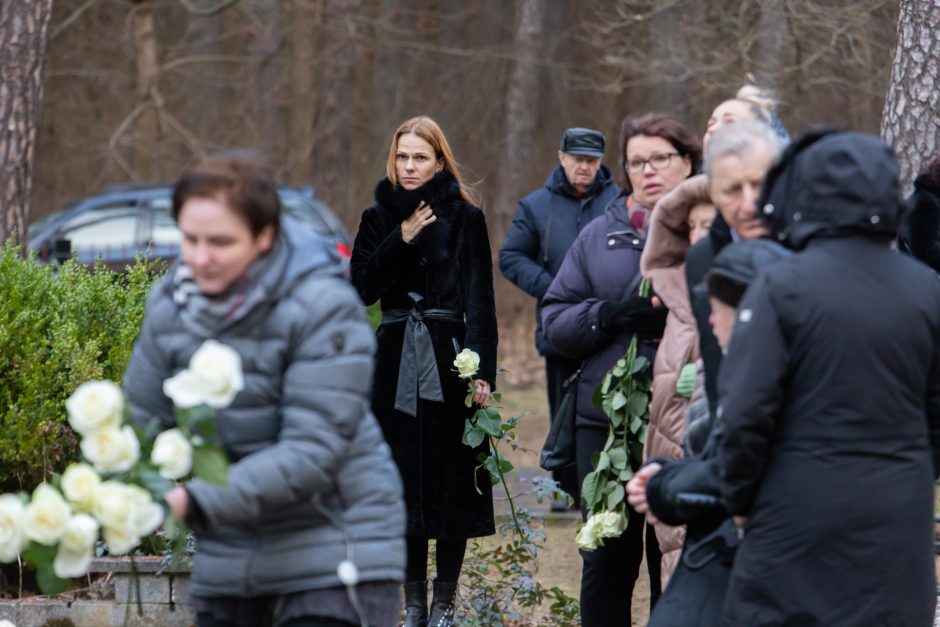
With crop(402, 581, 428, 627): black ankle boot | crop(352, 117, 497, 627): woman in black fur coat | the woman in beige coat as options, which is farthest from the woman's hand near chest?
the woman in beige coat

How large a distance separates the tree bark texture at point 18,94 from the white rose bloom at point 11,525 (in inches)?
223

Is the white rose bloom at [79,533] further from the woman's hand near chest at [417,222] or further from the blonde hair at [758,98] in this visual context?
the woman's hand near chest at [417,222]

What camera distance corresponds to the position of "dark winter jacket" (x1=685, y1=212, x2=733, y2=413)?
3.60 meters

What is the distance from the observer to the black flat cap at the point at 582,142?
759 centimetres

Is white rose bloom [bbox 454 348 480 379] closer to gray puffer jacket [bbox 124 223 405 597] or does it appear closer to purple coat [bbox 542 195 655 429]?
purple coat [bbox 542 195 655 429]

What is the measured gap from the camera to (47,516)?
2850 millimetres

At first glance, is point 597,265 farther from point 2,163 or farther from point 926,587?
point 2,163

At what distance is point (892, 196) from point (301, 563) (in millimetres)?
1587

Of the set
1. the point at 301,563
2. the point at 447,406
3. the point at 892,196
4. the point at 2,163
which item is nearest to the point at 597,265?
the point at 447,406

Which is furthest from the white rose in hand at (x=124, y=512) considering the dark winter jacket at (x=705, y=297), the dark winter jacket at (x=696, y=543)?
the dark winter jacket at (x=705, y=297)

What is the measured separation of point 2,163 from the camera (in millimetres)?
8359

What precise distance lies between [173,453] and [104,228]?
42.8ft

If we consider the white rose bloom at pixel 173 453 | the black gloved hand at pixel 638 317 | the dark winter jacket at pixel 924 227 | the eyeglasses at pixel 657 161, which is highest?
the eyeglasses at pixel 657 161

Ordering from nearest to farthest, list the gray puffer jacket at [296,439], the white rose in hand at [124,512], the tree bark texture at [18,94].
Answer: the white rose in hand at [124,512], the gray puffer jacket at [296,439], the tree bark texture at [18,94]
